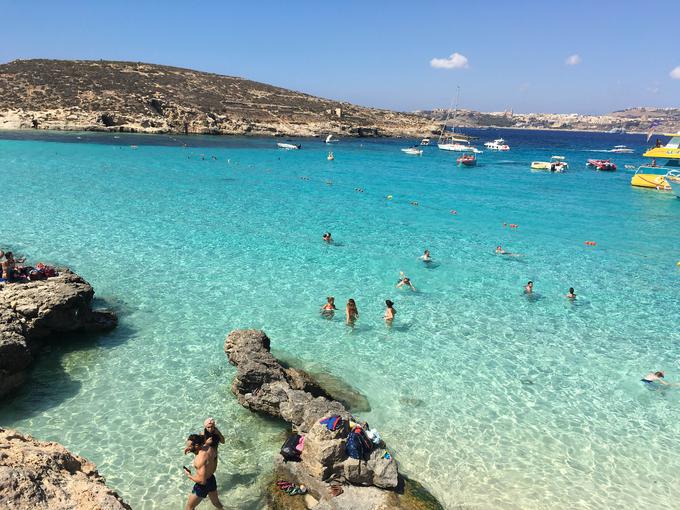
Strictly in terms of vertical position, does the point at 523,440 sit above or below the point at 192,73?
below

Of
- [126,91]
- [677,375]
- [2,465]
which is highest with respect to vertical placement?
[126,91]

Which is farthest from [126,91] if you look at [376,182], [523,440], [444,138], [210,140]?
[523,440]

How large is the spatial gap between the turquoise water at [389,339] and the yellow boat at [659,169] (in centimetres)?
2047

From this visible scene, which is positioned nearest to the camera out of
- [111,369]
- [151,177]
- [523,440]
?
[523,440]

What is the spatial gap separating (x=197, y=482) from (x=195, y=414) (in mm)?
2899

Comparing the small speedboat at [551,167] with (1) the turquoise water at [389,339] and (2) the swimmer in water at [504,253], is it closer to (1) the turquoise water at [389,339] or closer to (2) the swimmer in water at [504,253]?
(1) the turquoise water at [389,339]

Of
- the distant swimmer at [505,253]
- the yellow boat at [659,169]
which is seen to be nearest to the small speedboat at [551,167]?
the yellow boat at [659,169]

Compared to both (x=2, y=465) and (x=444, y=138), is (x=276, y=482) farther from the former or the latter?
(x=444, y=138)

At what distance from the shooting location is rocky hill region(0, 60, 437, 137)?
77.6 m

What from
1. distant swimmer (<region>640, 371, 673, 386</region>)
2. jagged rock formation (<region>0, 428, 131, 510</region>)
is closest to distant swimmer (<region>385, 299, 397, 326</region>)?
distant swimmer (<region>640, 371, 673, 386</region>)

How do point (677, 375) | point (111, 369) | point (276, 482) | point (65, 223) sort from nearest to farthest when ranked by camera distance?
point (276, 482) < point (111, 369) < point (677, 375) < point (65, 223)

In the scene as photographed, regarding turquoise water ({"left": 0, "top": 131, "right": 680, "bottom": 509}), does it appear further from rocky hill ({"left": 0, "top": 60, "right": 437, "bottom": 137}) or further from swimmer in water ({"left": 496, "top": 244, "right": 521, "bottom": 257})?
rocky hill ({"left": 0, "top": 60, "right": 437, "bottom": 137})

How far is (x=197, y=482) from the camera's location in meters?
7.60

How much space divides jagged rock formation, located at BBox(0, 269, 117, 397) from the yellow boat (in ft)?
188
